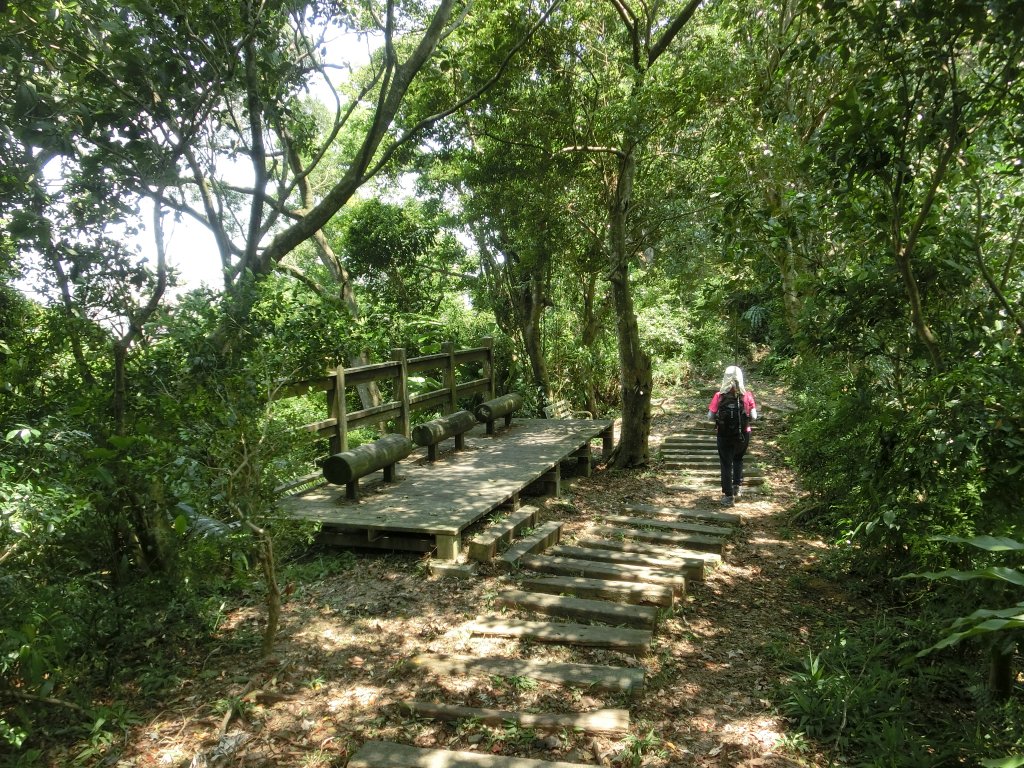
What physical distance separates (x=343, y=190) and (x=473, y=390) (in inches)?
183

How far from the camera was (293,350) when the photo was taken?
5312 millimetres

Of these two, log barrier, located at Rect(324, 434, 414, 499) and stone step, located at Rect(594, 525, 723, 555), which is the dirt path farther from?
log barrier, located at Rect(324, 434, 414, 499)

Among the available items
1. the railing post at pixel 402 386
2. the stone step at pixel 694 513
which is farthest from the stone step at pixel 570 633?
the railing post at pixel 402 386

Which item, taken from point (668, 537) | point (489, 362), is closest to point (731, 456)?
point (668, 537)

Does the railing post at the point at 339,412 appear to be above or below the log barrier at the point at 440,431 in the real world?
above

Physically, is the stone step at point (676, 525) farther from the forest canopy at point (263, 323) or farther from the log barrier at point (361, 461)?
the log barrier at point (361, 461)

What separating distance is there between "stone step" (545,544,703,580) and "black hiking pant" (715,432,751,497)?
98.7 inches

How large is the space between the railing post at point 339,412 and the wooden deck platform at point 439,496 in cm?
51

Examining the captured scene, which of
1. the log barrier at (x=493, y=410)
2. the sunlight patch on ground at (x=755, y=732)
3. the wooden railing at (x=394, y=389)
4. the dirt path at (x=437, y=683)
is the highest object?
the wooden railing at (x=394, y=389)

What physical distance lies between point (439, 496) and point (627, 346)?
425 centimetres

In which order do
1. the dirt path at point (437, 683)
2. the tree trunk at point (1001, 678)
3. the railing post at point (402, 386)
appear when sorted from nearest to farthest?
the tree trunk at point (1001, 678)
the dirt path at point (437, 683)
the railing post at point (402, 386)

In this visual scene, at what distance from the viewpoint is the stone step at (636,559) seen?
5.89m

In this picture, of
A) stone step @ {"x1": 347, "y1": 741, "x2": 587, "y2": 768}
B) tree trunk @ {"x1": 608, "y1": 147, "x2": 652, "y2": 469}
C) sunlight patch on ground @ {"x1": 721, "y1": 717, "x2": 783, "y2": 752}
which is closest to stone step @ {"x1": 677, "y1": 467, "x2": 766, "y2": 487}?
tree trunk @ {"x1": 608, "y1": 147, "x2": 652, "y2": 469}

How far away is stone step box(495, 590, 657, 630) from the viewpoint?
487 cm
